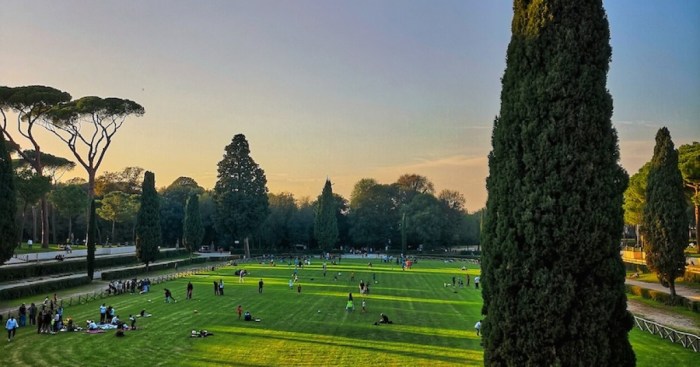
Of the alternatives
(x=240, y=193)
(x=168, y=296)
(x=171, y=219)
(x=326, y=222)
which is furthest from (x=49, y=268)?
(x=171, y=219)

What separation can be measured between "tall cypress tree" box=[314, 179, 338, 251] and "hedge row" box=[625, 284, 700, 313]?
60644 millimetres

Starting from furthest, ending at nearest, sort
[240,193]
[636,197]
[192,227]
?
[240,193], [192,227], [636,197]

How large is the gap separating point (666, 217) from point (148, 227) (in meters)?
48.8

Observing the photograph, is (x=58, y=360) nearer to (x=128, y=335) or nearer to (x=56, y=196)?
(x=128, y=335)

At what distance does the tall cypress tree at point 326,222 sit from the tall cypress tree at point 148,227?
4100 cm

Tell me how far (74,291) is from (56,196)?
4219cm

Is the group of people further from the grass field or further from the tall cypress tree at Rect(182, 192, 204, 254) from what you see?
the tall cypress tree at Rect(182, 192, 204, 254)

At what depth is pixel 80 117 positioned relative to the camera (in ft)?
243

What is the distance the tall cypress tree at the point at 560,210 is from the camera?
38.0 ft

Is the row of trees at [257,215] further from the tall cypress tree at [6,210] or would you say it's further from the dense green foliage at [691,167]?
the dense green foliage at [691,167]

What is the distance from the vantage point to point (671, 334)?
2572 cm

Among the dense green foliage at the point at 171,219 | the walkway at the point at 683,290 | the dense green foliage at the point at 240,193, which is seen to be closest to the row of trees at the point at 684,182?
the walkway at the point at 683,290

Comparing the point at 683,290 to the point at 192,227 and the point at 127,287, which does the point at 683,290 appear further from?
the point at 192,227

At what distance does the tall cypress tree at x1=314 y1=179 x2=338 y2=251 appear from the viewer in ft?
326
